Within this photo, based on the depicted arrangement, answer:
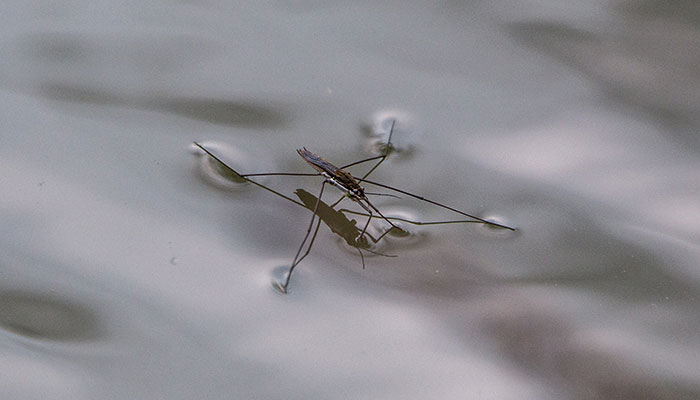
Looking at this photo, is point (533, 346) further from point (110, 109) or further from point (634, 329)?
point (110, 109)

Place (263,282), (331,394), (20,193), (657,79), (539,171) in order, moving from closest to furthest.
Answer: (331,394)
(263,282)
(20,193)
(539,171)
(657,79)

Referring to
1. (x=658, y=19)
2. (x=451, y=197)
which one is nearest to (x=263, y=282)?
(x=451, y=197)

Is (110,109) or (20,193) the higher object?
(110,109)

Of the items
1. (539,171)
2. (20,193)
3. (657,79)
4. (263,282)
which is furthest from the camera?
(657,79)

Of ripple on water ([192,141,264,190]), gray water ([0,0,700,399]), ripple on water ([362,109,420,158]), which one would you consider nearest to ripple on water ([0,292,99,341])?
gray water ([0,0,700,399])

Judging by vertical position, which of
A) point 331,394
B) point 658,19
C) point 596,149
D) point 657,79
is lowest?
point 331,394

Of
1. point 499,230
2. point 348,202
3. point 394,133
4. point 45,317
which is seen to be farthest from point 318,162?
Result: point 45,317

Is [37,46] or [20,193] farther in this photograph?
[37,46]

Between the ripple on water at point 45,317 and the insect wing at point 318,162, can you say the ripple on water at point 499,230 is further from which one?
the ripple on water at point 45,317
